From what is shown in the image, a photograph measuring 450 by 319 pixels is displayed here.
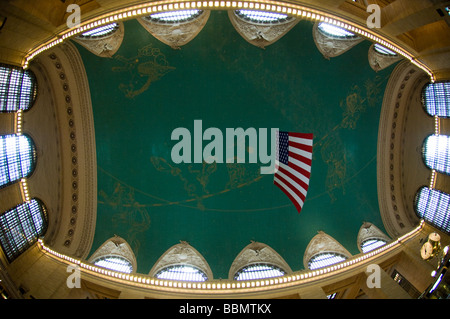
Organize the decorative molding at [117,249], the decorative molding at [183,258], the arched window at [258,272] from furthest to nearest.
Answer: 1. the decorative molding at [183,258]
2. the decorative molding at [117,249]
3. the arched window at [258,272]

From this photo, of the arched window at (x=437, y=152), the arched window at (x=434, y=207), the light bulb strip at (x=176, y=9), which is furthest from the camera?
the arched window at (x=437, y=152)

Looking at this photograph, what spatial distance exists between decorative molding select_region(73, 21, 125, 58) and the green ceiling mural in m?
0.72

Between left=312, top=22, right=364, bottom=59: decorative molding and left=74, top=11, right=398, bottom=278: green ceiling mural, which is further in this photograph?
left=74, top=11, right=398, bottom=278: green ceiling mural

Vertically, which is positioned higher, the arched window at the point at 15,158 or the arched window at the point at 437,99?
the arched window at the point at 437,99

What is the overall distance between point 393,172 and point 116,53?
19059 millimetres

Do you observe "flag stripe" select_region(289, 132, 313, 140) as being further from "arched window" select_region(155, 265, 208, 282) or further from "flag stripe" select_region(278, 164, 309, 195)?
"arched window" select_region(155, 265, 208, 282)

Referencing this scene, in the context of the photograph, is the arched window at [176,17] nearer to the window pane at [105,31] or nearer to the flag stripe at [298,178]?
the window pane at [105,31]

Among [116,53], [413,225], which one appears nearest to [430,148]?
[413,225]

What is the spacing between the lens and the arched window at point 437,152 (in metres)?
16.8

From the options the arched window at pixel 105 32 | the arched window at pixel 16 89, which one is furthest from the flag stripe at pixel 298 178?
the arched window at pixel 16 89

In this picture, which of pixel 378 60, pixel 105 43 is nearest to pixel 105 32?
pixel 105 43

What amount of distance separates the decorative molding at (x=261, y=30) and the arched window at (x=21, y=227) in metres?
14.8

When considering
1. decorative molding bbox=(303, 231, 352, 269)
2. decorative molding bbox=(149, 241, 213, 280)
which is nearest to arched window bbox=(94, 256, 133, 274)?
decorative molding bbox=(149, 241, 213, 280)

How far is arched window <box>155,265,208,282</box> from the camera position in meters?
18.5
